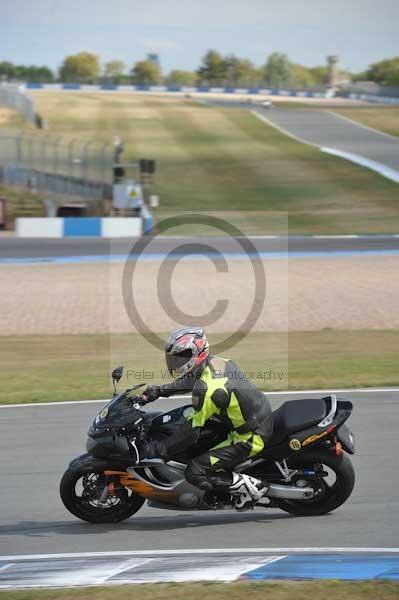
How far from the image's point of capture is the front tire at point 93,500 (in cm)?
721

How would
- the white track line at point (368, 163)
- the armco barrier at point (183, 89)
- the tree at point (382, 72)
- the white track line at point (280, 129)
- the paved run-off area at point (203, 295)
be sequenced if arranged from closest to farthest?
the paved run-off area at point (203, 295), the white track line at point (368, 163), the white track line at point (280, 129), the tree at point (382, 72), the armco barrier at point (183, 89)

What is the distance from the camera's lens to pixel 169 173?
4659 cm

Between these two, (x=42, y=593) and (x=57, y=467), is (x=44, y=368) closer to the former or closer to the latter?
(x=57, y=467)

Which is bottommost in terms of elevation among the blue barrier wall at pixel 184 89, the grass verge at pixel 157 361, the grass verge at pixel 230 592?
the grass verge at pixel 157 361

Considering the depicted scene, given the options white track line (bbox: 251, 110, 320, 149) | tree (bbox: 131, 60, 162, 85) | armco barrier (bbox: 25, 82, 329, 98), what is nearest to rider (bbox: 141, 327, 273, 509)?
white track line (bbox: 251, 110, 320, 149)

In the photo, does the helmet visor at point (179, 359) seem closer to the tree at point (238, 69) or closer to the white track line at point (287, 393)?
the white track line at point (287, 393)

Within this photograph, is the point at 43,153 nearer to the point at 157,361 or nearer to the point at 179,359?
the point at 157,361

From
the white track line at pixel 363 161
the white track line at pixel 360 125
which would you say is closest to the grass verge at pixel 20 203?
the white track line at pixel 363 161

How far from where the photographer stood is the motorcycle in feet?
23.1

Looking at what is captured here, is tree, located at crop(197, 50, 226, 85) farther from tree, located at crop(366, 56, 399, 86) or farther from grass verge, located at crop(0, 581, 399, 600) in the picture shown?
grass verge, located at crop(0, 581, 399, 600)

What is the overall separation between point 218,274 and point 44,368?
8.97m
